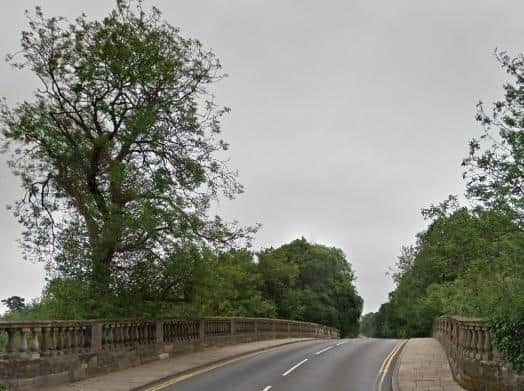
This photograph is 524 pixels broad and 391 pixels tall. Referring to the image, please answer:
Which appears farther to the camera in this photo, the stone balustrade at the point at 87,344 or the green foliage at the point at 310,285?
the green foliage at the point at 310,285

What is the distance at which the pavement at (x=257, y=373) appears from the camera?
1498 cm

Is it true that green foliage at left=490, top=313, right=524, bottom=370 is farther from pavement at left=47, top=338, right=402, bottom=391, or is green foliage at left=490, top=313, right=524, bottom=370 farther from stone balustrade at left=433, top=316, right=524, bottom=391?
pavement at left=47, top=338, right=402, bottom=391

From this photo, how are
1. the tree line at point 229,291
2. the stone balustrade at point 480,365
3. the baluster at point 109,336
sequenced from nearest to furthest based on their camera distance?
the stone balustrade at point 480,365 → the baluster at point 109,336 → the tree line at point 229,291

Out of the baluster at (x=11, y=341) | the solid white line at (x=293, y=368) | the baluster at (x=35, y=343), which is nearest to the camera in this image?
the baluster at (x=11, y=341)

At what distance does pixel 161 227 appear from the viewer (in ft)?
67.3

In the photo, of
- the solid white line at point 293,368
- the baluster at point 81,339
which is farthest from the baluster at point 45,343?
the solid white line at point 293,368

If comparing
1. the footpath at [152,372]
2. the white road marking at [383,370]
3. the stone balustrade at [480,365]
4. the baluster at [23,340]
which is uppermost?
the baluster at [23,340]

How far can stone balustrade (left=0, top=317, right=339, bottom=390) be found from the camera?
13.1 metres

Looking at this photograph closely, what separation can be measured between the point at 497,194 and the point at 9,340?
11222mm

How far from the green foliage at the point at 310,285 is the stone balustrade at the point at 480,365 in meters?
40.1

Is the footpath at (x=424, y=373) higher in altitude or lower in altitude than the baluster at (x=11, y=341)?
lower

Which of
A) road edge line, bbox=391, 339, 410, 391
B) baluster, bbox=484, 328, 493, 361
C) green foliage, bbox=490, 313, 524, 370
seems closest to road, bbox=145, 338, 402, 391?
road edge line, bbox=391, 339, 410, 391

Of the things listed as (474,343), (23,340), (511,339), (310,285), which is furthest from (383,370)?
(310,285)

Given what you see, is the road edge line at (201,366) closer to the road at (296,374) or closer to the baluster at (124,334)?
the road at (296,374)
